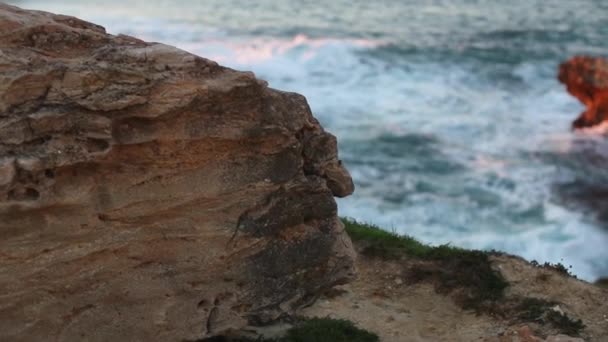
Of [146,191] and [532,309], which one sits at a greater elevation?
[146,191]

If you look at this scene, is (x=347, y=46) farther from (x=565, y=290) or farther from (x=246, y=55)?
(x=565, y=290)

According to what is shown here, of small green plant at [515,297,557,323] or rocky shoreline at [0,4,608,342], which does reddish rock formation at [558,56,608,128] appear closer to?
small green plant at [515,297,557,323]

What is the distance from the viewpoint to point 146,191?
927 cm

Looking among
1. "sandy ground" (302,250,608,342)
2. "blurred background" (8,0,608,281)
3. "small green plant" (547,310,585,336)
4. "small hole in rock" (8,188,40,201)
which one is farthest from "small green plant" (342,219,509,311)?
Answer: "small hole in rock" (8,188,40,201)

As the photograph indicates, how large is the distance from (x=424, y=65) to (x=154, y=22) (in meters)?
17.9

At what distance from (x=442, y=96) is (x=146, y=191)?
3156cm

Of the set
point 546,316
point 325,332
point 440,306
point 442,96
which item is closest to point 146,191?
point 325,332

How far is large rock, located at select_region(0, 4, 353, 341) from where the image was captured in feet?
28.2

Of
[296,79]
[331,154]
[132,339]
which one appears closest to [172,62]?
[331,154]

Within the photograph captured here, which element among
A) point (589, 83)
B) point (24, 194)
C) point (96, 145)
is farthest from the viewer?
point (589, 83)

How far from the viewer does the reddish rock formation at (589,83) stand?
32.2 meters

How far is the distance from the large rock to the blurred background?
13563mm

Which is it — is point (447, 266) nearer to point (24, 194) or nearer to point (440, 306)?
point (440, 306)

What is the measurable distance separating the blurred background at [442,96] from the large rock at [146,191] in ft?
44.5
